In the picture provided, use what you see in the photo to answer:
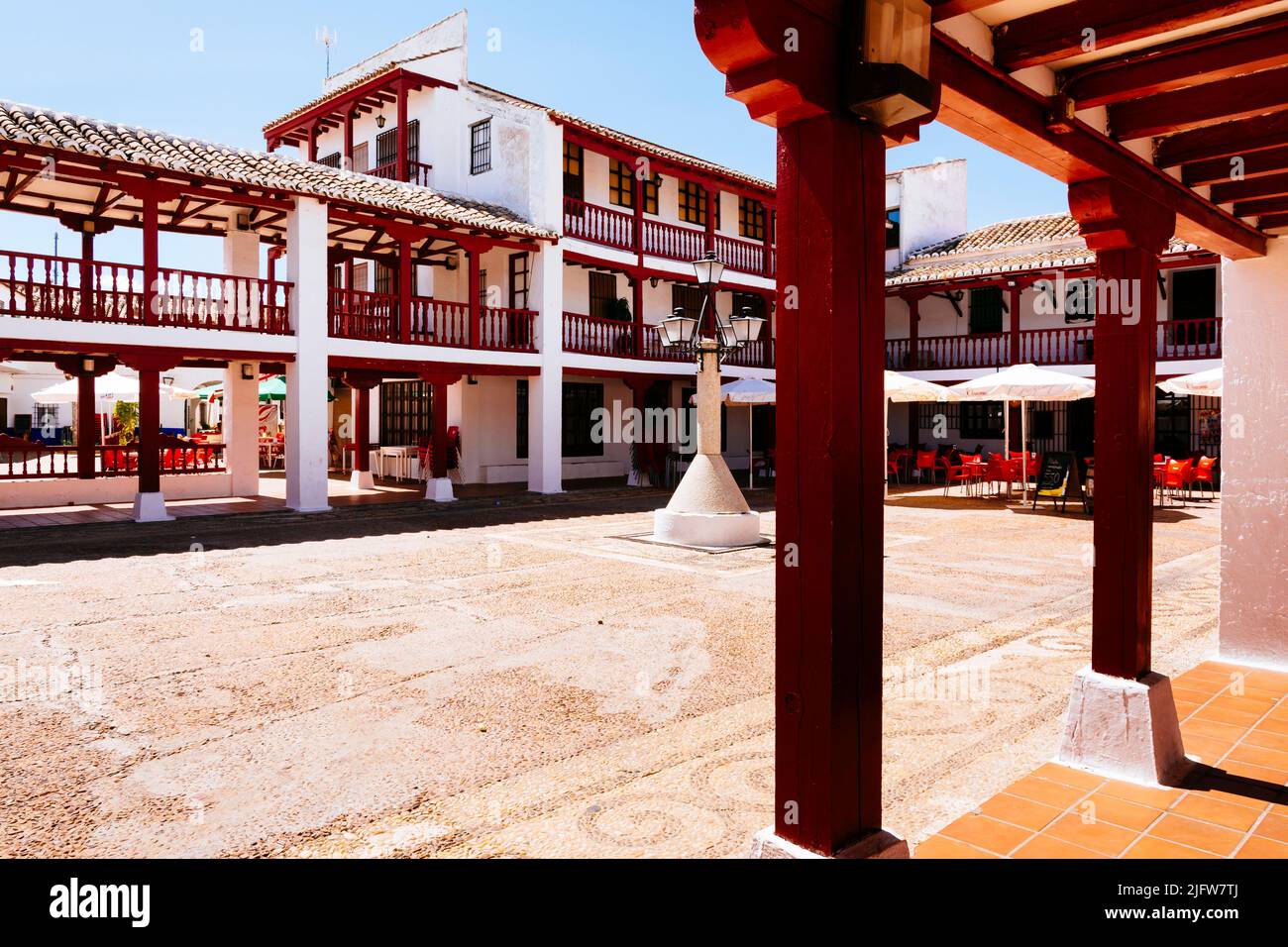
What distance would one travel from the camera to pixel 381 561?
9.12 m

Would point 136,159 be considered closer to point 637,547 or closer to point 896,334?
point 637,547

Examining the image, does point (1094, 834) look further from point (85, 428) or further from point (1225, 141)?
point (85, 428)

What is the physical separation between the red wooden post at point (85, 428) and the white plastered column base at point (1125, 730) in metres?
16.2

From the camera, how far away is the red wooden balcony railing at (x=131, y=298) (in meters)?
11.4

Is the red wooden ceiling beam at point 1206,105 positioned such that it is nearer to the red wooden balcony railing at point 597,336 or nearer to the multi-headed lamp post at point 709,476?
the multi-headed lamp post at point 709,476

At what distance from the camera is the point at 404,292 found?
50.5 feet

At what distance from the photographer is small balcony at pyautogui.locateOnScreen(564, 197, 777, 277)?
61.1ft

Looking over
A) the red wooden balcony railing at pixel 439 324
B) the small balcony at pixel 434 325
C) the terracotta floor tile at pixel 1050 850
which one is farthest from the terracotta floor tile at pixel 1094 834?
the red wooden balcony railing at pixel 439 324

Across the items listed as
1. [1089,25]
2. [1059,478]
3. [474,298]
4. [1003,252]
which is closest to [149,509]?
[474,298]

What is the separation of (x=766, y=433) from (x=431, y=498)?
1192cm

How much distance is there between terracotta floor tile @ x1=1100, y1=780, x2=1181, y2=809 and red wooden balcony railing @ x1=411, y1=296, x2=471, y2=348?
45.2 feet

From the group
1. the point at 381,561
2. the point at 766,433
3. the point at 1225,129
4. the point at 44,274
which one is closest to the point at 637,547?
the point at 381,561

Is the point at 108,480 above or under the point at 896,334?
under

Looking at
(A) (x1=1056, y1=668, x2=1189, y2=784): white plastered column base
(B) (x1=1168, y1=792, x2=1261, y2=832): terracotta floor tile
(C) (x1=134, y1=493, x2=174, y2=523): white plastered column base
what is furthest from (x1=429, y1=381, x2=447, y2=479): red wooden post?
(B) (x1=1168, y1=792, x2=1261, y2=832): terracotta floor tile
